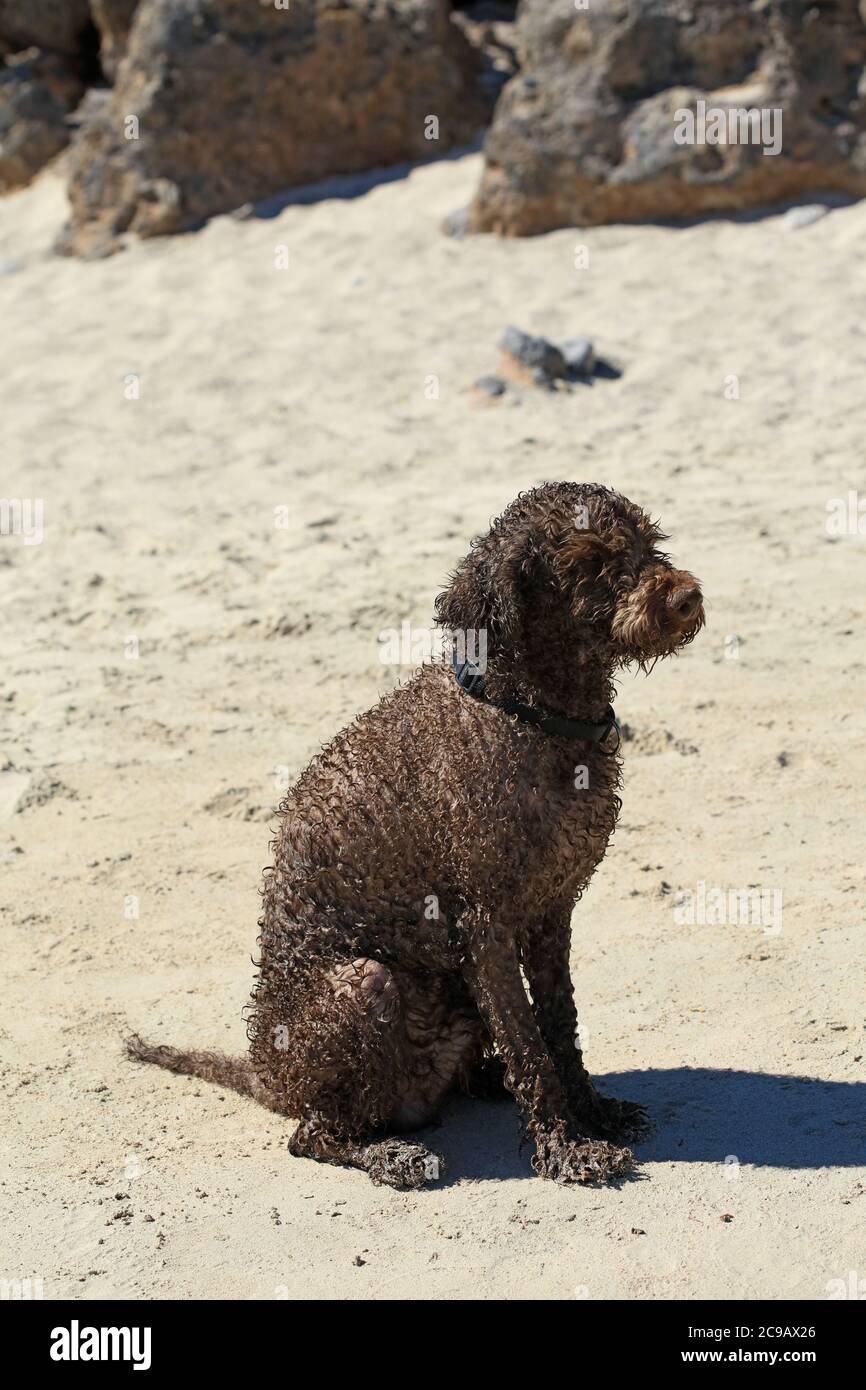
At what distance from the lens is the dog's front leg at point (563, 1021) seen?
167 inches

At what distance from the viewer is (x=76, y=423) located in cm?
1072

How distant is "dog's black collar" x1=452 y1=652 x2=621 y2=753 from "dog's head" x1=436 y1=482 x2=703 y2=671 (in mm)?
105

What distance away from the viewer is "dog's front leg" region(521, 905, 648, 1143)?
4238 mm

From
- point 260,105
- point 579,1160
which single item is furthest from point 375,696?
point 260,105

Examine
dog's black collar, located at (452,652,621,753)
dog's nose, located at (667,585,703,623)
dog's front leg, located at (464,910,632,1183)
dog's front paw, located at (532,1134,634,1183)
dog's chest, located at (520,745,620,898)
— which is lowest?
dog's front paw, located at (532,1134,634,1183)

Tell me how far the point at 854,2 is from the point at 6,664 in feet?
25.3

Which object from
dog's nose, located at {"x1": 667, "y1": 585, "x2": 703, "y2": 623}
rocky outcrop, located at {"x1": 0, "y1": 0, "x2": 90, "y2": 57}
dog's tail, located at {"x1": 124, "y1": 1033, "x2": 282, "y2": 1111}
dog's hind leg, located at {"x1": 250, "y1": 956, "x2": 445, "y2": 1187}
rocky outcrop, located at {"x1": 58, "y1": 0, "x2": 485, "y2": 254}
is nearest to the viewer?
dog's nose, located at {"x1": 667, "y1": 585, "x2": 703, "y2": 623}

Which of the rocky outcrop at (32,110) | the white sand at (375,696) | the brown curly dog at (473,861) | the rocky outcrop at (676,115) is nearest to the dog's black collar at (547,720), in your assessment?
the brown curly dog at (473,861)

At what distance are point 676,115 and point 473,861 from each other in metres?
8.90

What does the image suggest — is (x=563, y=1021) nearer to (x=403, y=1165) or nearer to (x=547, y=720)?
(x=403, y=1165)

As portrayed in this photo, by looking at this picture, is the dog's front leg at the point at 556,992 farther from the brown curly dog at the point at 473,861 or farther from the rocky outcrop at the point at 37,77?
the rocky outcrop at the point at 37,77

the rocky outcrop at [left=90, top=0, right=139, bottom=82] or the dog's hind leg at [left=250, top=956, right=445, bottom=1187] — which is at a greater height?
the rocky outcrop at [left=90, top=0, right=139, bottom=82]

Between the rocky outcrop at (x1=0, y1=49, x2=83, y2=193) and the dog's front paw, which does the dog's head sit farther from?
the rocky outcrop at (x1=0, y1=49, x2=83, y2=193)

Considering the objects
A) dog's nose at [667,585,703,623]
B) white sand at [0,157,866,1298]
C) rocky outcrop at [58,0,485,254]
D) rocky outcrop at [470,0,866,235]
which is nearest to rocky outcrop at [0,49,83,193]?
white sand at [0,157,866,1298]
